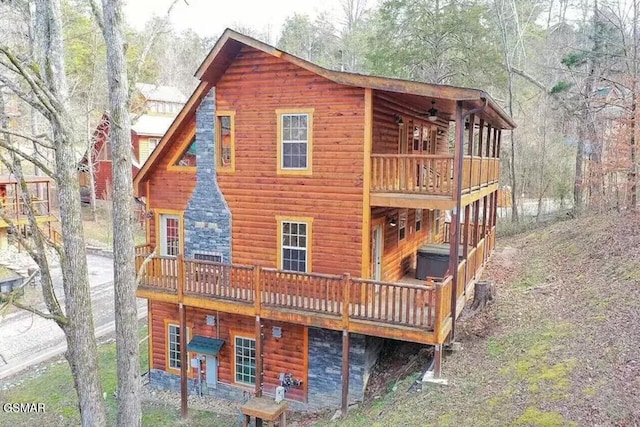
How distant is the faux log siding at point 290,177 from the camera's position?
12375 millimetres

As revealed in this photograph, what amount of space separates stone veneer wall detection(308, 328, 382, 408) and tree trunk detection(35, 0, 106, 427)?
5997 millimetres

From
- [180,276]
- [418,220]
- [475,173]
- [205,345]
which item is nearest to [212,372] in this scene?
[205,345]

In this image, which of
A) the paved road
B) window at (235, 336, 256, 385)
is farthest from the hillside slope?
the paved road

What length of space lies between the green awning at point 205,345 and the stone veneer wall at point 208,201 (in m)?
2.32

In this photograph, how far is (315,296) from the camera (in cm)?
1170

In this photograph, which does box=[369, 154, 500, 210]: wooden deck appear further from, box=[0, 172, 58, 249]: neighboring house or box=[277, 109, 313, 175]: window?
box=[0, 172, 58, 249]: neighboring house

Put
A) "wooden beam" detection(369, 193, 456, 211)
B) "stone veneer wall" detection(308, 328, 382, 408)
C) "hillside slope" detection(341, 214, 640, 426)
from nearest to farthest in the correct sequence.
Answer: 1. "hillside slope" detection(341, 214, 640, 426)
2. "wooden beam" detection(369, 193, 456, 211)
3. "stone veneer wall" detection(308, 328, 382, 408)

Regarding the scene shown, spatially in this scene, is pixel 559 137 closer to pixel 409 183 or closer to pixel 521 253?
pixel 521 253

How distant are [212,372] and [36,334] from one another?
10198 millimetres

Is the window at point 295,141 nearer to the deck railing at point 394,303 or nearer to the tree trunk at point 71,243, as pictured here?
the deck railing at point 394,303

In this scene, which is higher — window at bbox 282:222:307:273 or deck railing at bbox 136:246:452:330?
window at bbox 282:222:307:273

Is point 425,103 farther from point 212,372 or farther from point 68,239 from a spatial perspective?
point 68,239

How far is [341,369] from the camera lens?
1277 cm

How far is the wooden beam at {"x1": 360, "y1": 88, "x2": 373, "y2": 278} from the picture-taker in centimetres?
1201
